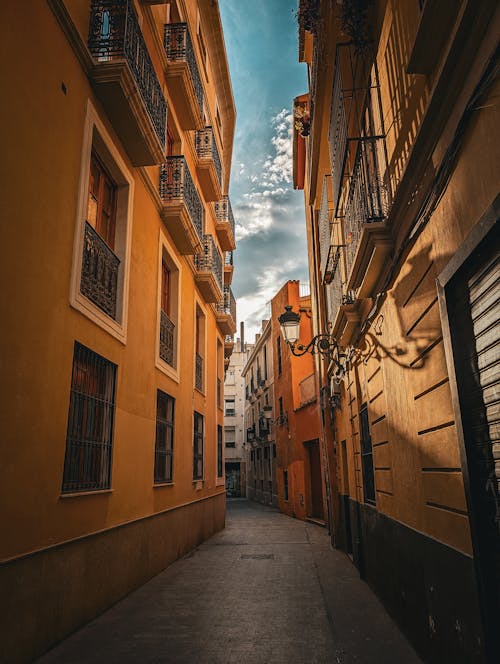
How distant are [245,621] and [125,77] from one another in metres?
6.92

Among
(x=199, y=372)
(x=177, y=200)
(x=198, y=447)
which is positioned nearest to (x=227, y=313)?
(x=199, y=372)

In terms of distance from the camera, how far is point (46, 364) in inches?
198

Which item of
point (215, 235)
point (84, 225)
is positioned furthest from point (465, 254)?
point (215, 235)

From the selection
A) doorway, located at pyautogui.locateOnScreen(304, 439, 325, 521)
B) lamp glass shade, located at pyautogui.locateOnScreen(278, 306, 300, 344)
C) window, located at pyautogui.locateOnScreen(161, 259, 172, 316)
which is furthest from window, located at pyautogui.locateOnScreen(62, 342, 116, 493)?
doorway, located at pyautogui.locateOnScreen(304, 439, 325, 521)

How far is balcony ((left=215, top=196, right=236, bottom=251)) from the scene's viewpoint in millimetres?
17594

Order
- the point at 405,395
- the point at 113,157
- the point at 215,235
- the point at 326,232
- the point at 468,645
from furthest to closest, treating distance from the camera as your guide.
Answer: the point at 215,235
the point at 326,232
the point at 113,157
the point at 405,395
the point at 468,645

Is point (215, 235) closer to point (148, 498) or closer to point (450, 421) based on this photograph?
point (148, 498)

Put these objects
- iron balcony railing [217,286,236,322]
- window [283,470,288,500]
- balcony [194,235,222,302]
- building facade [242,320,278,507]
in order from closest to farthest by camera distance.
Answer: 1. balcony [194,235,222,302]
2. iron balcony railing [217,286,236,322]
3. window [283,470,288,500]
4. building facade [242,320,278,507]

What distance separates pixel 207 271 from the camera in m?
13.5

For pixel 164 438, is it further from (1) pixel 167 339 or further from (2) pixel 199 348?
(2) pixel 199 348

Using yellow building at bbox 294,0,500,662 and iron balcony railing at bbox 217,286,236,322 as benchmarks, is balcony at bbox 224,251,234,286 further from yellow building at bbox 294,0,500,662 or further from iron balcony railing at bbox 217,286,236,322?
yellow building at bbox 294,0,500,662

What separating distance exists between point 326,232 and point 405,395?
573 cm

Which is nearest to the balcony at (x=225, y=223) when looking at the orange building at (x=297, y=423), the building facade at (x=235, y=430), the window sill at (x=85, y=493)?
the orange building at (x=297, y=423)

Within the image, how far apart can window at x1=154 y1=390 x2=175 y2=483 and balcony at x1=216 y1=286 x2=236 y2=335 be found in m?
7.09
